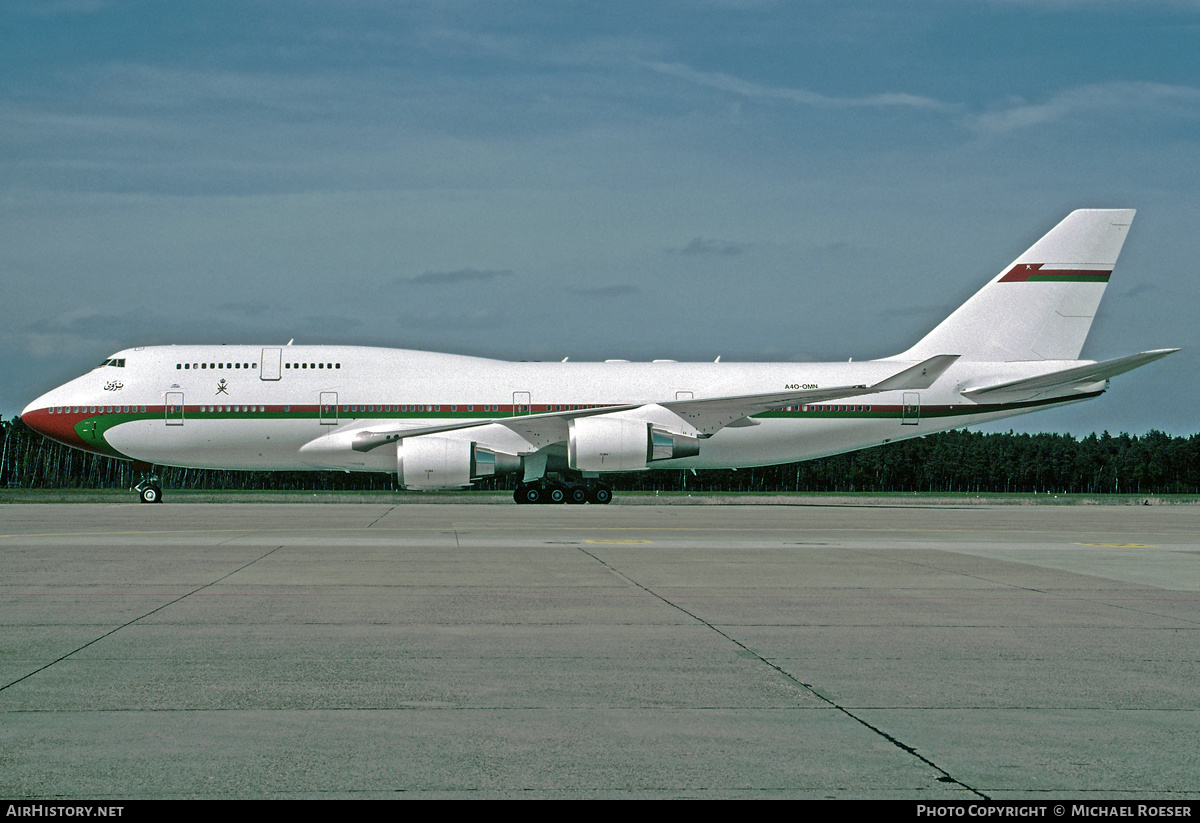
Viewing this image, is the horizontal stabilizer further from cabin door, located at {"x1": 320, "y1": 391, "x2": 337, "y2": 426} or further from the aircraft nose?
the aircraft nose

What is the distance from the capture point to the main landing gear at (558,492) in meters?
30.6

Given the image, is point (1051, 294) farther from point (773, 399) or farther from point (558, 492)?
point (558, 492)

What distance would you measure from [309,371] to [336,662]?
23754 millimetres

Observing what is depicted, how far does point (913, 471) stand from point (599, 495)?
120 m

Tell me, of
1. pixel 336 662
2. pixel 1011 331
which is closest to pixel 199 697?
pixel 336 662

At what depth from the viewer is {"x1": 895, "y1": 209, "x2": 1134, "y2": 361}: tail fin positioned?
30828mm

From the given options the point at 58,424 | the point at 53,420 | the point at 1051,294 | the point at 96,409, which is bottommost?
the point at 58,424

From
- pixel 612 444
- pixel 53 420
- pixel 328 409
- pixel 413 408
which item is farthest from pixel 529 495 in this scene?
pixel 53 420

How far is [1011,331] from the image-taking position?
31047mm

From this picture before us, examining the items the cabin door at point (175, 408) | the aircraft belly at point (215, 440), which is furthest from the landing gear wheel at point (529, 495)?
the cabin door at point (175, 408)

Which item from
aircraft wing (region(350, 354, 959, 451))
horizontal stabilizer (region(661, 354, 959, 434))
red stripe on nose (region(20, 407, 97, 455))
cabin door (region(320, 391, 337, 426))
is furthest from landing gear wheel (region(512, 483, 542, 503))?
red stripe on nose (region(20, 407, 97, 455))

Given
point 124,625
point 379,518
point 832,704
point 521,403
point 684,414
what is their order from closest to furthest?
1. point 832,704
2. point 124,625
3. point 379,518
4. point 684,414
5. point 521,403

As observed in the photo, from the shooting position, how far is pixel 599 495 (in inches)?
1205

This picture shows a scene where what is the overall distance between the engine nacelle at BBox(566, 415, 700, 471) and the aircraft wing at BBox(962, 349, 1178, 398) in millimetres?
9743
